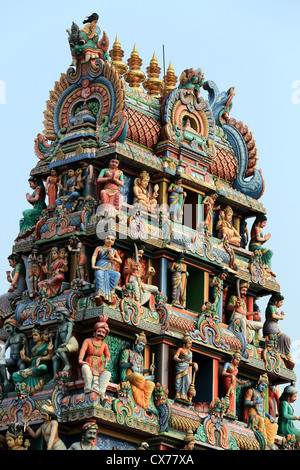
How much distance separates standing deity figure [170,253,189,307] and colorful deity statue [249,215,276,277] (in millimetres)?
4160

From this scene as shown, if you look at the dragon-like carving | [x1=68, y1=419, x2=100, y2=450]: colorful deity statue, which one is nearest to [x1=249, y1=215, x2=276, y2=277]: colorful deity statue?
the dragon-like carving

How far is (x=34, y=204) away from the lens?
50.5 m

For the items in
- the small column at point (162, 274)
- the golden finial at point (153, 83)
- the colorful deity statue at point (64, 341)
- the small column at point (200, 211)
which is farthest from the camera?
the golden finial at point (153, 83)

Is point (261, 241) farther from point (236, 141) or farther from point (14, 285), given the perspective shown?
point (14, 285)

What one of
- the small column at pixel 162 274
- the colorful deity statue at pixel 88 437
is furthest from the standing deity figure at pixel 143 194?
the colorful deity statue at pixel 88 437

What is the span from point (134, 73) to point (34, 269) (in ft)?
23.6

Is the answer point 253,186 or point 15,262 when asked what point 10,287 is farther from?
point 253,186

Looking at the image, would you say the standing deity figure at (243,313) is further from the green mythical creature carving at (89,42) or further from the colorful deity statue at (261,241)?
the green mythical creature carving at (89,42)

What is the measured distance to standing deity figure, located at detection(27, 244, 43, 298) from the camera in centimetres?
4875

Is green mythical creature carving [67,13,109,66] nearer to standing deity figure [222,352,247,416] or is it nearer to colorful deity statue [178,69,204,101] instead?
colorful deity statue [178,69,204,101]

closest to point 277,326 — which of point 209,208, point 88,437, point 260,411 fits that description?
point 260,411

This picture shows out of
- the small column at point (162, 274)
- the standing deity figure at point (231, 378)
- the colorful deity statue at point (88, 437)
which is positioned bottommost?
the colorful deity statue at point (88, 437)

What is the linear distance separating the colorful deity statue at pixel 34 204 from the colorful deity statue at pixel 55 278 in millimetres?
2243

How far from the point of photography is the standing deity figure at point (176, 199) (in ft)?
163
